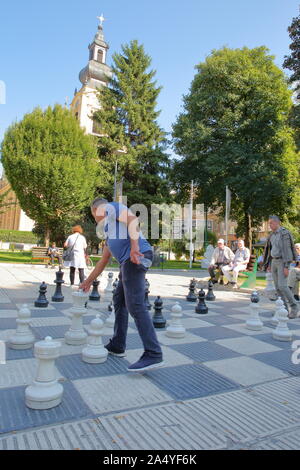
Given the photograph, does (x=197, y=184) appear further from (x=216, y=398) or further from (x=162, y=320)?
(x=216, y=398)

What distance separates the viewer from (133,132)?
95.9ft

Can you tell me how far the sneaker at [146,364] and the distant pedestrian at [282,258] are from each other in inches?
138

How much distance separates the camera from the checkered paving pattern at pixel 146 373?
2131 millimetres

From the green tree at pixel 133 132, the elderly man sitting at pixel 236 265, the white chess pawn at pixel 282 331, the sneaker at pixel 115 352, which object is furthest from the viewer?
the green tree at pixel 133 132

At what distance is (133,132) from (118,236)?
2796cm

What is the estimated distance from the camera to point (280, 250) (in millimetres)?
5590

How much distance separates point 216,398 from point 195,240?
2702 centimetres

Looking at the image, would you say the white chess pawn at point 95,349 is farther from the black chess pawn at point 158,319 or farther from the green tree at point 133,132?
the green tree at point 133,132

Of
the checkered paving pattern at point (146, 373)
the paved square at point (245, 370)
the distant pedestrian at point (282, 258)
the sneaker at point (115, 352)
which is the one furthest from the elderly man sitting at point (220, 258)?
the sneaker at point (115, 352)

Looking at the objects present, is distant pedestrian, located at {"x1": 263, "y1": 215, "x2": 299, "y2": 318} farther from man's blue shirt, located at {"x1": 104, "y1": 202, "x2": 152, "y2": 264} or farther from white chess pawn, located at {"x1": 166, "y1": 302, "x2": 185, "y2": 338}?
man's blue shirt, located at {"x1": 104, "y1": 202, "x2": 152, "y2": 264}

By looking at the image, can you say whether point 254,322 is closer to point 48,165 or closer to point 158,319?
point 158,319

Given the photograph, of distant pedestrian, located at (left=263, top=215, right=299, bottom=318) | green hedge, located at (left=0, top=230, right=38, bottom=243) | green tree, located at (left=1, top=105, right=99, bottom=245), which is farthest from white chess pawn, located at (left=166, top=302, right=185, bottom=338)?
green hedge, located at (left=0, top=230, right=38, bottom=243)

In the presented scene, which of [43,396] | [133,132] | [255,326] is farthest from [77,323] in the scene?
[133,132]
